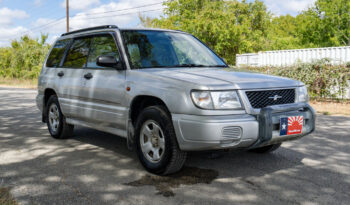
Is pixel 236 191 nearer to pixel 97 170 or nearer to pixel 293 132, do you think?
pixel 293 132

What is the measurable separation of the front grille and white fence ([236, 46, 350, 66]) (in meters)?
11.1

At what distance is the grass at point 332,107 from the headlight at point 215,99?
8022 millimetres

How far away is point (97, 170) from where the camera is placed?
14.8 feet

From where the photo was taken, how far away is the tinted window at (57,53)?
642 cm

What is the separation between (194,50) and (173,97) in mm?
1786

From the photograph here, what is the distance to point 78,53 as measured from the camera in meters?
5.89

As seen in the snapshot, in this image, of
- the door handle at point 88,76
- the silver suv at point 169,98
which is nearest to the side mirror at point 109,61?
the silver suv at point 169,98

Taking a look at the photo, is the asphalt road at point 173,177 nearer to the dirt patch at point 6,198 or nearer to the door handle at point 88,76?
the dirt patch at point 6,198

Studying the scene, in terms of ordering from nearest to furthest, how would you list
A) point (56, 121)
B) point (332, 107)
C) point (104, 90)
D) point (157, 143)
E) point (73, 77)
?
1. point (157, 143)
2. point (104, 90)
3. point (73, 77)
4. point (56, 121)
5. point (332, 107)

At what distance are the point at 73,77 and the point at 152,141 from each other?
2120 mm

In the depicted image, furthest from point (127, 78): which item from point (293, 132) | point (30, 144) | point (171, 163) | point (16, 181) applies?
point (30, 144)

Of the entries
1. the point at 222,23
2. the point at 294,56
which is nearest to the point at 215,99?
the point at 294,56

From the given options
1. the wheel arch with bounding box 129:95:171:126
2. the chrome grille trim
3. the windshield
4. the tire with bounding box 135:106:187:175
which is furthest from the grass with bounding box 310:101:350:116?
the tire with bounding box 135:106:187:175

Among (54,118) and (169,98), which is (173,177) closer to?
(169,98)
